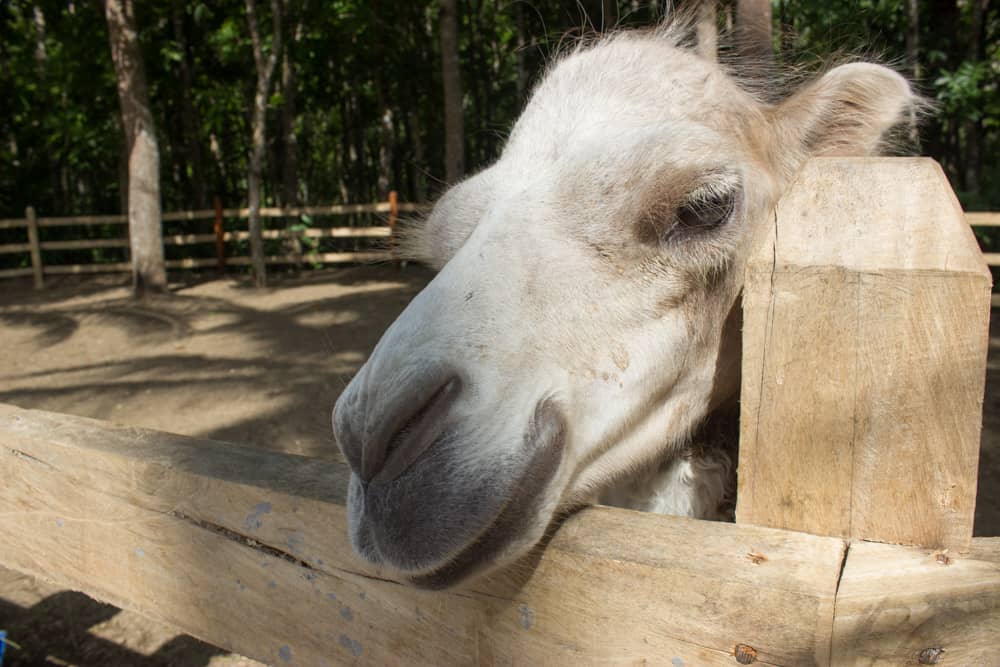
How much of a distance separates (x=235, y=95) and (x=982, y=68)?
642 inches

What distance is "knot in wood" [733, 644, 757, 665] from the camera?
86cm

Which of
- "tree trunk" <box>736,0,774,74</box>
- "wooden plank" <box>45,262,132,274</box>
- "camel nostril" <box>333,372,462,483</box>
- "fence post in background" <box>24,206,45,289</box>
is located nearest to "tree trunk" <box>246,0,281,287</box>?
"wooden plank" <box>45,262,132,274</box>

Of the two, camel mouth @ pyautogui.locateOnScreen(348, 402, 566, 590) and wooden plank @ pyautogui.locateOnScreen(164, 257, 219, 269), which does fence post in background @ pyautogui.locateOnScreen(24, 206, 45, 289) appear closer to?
wooden plank @ pyautogui.locateOnScreen(164, 257, 219, 269)

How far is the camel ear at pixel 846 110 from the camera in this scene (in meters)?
1.76

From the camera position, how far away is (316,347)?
874 centimetres

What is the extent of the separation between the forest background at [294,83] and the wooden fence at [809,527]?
28.4 feet

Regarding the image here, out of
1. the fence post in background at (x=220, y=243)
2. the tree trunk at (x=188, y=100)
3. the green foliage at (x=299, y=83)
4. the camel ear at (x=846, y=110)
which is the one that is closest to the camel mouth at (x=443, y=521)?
the camel ear at (x=846, y=110)

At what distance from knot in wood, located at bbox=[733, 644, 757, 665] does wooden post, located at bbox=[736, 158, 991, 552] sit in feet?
0.67

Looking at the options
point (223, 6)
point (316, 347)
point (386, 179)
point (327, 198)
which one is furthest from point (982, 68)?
point (327, 198)

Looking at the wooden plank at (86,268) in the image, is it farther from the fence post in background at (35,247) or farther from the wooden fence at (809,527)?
the wooden fence at (809,527)

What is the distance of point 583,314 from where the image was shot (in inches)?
52.2

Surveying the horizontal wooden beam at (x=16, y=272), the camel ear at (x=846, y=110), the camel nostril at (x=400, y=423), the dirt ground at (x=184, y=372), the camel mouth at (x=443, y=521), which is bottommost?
the dirt ground at (x=184, y=372)

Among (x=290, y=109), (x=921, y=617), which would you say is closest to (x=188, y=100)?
(x=290, y=109)

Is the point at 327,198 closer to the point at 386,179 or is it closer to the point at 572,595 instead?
the point at 386,179
